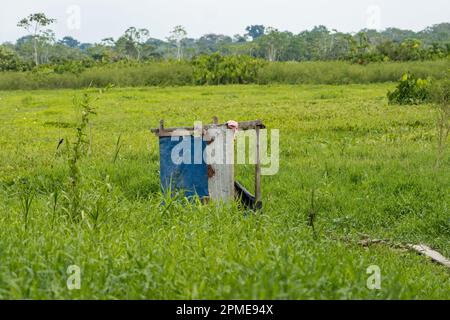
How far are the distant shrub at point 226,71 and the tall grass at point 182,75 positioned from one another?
35cm

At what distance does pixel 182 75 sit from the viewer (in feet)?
97.2

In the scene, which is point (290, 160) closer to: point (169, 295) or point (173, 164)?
point (173, 164)

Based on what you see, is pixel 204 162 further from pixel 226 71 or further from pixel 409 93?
pixel 226 71

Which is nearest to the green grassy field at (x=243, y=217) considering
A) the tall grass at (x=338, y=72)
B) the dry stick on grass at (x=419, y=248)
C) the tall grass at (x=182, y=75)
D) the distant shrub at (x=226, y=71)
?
the dry stick on grass at (x=419, y=248)

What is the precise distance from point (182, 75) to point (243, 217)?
2328 cm

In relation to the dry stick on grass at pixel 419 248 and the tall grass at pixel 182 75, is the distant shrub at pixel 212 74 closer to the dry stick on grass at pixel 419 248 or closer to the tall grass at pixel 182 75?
the tall grass at pixel 182 75

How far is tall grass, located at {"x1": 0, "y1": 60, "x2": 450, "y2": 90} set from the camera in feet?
92.1

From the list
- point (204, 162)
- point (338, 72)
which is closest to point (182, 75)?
point (338, 72)

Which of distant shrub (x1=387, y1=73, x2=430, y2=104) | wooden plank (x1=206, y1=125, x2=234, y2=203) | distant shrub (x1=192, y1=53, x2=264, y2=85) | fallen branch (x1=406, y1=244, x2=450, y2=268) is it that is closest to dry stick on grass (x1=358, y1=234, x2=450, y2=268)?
fallen branch (x1=406, y1=244, x2=450, y2=268)

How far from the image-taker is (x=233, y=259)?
4.65 metres

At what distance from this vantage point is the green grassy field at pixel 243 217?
421 cm

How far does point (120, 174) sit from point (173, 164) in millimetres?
2080

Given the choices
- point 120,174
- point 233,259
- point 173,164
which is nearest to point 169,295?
point 233,259

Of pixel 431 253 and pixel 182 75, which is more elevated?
pixel 182 75
